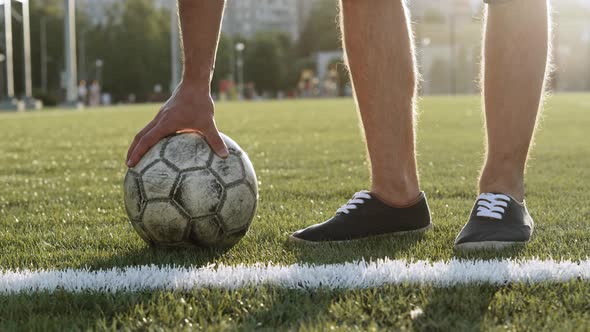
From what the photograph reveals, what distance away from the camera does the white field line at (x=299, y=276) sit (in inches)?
87.5

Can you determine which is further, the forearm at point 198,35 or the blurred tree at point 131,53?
the blurred tree at point 131,53

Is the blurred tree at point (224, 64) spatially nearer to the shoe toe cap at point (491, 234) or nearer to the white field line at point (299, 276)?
the shoe toe cap at point (491, 234)

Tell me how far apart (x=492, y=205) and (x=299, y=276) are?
3.22 feet

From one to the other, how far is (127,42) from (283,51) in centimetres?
2449

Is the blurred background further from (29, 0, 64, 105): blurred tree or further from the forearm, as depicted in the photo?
the forearm

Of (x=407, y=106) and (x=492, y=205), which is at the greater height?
(x=407, y=106)

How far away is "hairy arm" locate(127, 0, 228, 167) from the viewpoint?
2.76m

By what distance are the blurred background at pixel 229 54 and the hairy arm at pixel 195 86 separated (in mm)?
55880

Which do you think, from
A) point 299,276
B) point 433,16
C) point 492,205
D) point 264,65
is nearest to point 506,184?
point 492,205

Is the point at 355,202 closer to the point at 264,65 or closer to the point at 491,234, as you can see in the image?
the point at 491,234

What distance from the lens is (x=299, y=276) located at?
2.29 metres

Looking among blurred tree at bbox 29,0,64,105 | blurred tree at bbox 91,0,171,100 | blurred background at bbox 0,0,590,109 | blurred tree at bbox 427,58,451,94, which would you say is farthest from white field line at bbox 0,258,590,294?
blurred tree at bbox 427,58,451,94

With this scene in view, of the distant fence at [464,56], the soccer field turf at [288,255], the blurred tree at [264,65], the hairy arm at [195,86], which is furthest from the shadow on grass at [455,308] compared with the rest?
the blurred tree at [264,65]

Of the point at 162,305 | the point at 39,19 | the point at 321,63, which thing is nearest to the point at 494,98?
the point at 162,305
